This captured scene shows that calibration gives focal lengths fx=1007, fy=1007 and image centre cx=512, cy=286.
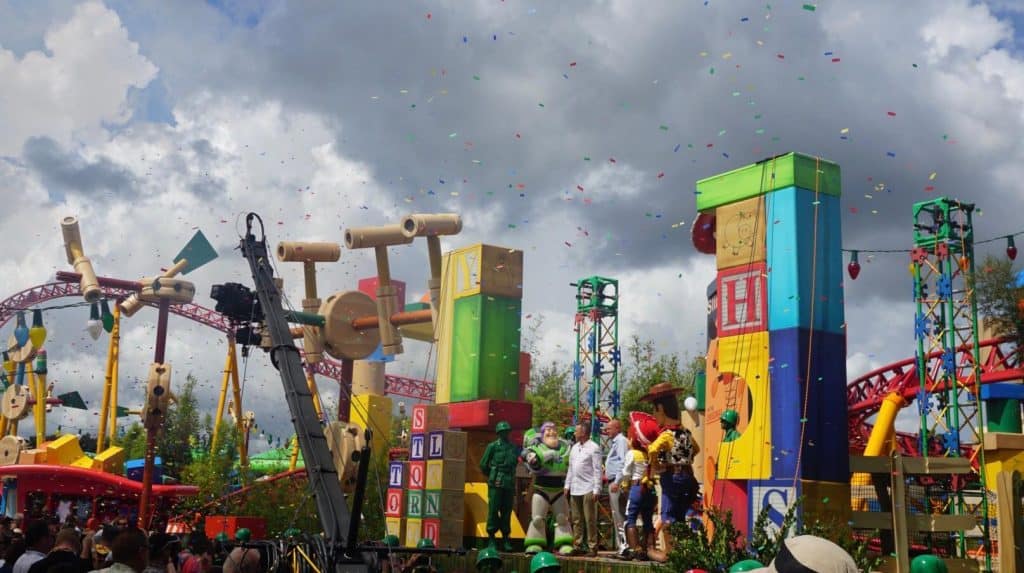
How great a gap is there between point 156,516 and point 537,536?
1346 cm

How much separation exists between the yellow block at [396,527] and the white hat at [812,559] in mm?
15130

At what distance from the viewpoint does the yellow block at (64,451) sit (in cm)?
2756

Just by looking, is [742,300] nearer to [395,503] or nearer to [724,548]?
[724,548]

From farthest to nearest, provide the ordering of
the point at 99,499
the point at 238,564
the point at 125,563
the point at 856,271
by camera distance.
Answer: the point at 99,499, the point at 856,271, the point at 238,564, the point at 125,563

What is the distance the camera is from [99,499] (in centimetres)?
2562

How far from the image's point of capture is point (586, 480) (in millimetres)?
13109

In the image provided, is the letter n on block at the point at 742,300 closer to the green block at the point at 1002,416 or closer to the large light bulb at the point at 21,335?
the green block at the point at 1002,416

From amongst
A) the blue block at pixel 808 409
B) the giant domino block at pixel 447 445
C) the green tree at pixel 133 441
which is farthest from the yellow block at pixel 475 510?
the green tree at pixel 133 441

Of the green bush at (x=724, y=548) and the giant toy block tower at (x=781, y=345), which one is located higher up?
the giant toy block tower at (x=781, y=345)

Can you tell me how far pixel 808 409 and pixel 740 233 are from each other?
2.50 metres

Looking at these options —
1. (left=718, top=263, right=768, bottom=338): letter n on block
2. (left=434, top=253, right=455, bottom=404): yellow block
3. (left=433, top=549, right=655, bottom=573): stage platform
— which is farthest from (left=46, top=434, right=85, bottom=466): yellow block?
(left=718, top=263, right=768, bottom=338): letter n on block

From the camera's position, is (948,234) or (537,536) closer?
(537,536)

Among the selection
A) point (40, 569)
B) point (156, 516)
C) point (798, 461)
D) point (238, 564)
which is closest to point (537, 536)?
point (798, 461)

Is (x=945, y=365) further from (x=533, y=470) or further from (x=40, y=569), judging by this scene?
(x=40, y=569)
